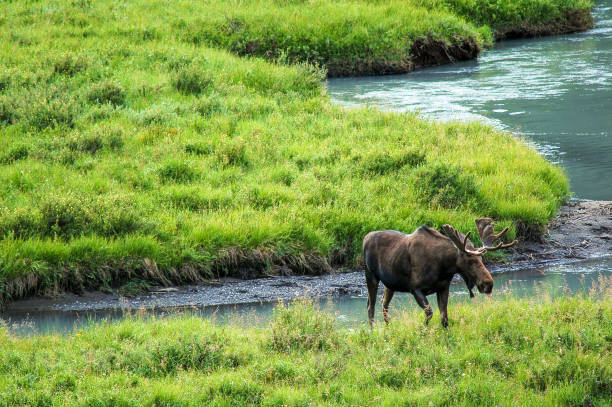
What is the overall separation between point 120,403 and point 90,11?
23773mm

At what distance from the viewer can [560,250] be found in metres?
15.4

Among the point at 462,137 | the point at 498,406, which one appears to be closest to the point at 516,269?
the point at 462,137

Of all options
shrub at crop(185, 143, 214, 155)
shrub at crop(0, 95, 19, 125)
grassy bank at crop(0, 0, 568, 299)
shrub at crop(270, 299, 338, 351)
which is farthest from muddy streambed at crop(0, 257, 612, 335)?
shrub at crop(0, 95, 19, 125)

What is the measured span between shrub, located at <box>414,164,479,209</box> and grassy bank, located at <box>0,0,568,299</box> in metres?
0.03

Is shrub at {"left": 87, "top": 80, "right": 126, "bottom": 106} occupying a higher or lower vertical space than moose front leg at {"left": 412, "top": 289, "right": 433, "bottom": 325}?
higher

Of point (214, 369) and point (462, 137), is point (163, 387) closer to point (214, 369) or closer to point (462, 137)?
point (214, 369)

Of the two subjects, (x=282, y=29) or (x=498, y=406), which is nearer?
(x=498, y=406)

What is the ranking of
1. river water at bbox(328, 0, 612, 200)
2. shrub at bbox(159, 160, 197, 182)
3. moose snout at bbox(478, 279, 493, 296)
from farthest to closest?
river water at bbox(328, 0, 612, 200) → shrub at bbox(159, 160, 197, 182) → moose snout at bbox(478, 279, 493, 296)

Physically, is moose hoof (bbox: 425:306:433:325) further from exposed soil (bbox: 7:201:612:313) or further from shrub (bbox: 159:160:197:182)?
shrub (bbox: 159:160:197:182)

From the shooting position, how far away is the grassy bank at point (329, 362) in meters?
8.13

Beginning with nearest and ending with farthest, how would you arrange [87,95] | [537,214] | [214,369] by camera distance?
[214,369], [537,214], [87,95]

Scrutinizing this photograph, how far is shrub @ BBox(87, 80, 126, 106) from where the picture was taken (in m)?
20.4

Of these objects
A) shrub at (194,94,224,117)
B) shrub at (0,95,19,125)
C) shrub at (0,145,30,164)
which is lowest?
shrub at (0,145,30,164)

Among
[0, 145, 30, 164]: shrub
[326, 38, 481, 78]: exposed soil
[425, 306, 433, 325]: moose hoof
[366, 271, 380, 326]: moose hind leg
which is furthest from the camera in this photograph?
[326, 38, 481, 78]: exposed soil
